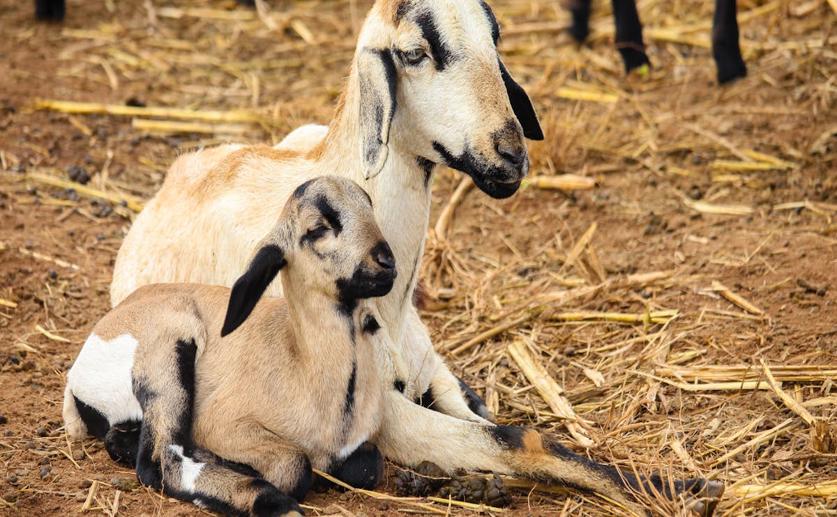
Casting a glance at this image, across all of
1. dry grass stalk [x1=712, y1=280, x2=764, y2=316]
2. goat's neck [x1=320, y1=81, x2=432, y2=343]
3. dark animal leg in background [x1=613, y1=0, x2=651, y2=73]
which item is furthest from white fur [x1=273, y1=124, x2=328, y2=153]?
dark animal leg in background [x1=613, y1=0, x2=651, y2=73]

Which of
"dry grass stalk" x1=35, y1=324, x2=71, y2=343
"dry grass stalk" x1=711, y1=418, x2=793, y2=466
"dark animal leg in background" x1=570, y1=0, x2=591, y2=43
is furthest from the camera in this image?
"dark animal leg in background" x1=570, y1=0, x2=591, y2=43

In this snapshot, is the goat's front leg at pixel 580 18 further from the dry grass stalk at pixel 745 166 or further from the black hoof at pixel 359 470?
the black hoof at pixel 359 470

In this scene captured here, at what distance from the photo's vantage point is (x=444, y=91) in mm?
5230

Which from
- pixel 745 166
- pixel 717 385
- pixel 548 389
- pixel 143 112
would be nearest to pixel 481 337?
pixel 548 389

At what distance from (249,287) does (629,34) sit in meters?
6.13

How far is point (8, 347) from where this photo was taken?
262 inches

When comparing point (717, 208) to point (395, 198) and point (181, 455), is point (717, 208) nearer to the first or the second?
point (395, 198)

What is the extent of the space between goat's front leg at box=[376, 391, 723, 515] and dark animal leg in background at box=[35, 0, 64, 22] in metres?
7.98

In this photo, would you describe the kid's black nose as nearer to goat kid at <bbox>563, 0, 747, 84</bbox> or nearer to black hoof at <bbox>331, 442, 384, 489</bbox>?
black hoof at <bbox>331, 442, 384, 489</bbox>

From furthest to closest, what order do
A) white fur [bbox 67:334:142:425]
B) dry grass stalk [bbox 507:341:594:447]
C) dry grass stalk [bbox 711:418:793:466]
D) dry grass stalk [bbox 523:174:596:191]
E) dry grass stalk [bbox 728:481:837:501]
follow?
dry grass stalk [bbox 523:174:596:191]
dry grass stalk [bbox 507:341:594:447]
dry grass stalk [bbox 711:418:793:466]
white fur [bbox 67:334:142:425]
dry grass stalk [bbox 728:481:837:501]

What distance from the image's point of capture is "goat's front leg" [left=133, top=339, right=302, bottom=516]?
A: 4812mm

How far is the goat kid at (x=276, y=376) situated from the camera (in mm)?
4977

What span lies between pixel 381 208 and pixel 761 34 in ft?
20.9

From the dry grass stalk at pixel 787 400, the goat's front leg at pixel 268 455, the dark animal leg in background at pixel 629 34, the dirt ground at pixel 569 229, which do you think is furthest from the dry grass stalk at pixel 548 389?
the dark animal leg in background at pixel 629 34
